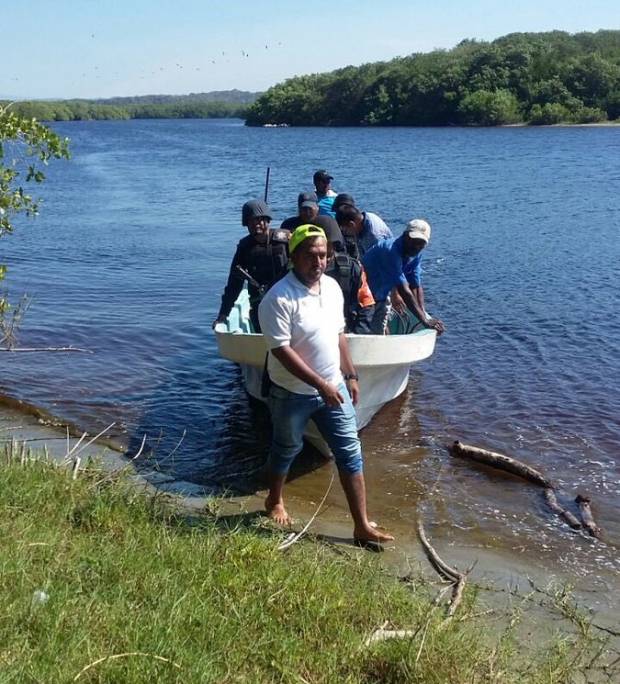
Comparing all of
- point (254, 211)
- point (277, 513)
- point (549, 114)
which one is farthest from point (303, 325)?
point (549, 114)

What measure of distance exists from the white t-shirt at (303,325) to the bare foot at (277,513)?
3.35 feet

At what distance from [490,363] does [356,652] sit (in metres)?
7.40

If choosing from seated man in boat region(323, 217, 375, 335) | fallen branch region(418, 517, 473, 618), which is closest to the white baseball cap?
seated man in boat region(323, 217, 375, 335)

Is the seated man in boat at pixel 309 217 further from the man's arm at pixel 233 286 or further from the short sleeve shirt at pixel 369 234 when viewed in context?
the short sleeve shirt at pixel 369 234

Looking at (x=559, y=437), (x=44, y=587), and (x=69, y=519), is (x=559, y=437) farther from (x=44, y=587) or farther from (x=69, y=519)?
(x=44, y=587)

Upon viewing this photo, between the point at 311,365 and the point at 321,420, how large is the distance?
44cm

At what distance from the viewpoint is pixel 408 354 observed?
777cm

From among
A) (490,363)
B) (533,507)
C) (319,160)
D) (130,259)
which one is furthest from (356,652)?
(319,160)

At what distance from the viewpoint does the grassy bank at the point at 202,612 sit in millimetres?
3533

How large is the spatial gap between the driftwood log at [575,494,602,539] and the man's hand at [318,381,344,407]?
2340mm

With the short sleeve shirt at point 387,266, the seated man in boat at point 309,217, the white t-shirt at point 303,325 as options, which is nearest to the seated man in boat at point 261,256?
the seated man in boat at point 309,217

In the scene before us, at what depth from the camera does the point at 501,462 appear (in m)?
7.32

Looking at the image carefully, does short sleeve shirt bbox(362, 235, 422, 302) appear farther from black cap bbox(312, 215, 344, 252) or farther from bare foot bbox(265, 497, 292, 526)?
bare foot bbox(265, 497, 292, 526)

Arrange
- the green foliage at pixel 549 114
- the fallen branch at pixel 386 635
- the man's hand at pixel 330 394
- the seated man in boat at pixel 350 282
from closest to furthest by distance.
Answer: the fallen branch at pixel 386 635, the man's hand at pixel 330 394, the seated man in boat at pixel 350 282, the green foliage at pixel 549 114
